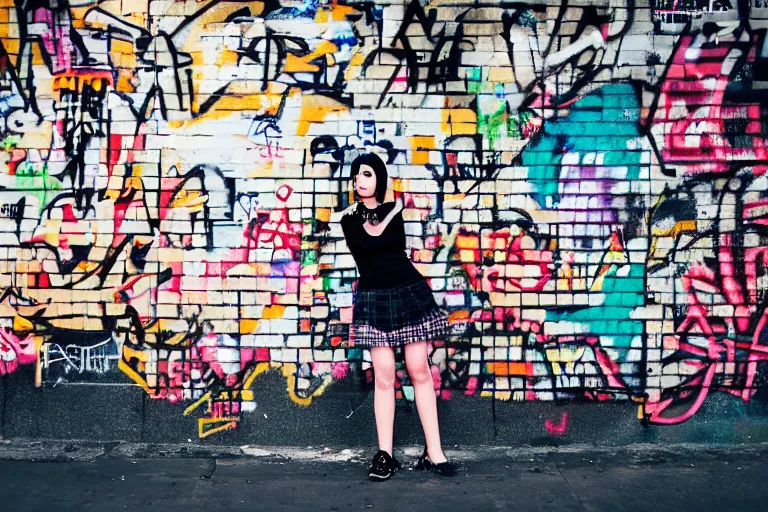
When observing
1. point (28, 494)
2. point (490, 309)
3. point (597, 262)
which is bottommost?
point (28, 494)

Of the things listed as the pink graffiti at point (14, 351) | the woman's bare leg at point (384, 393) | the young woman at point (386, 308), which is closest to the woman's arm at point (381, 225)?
the young woman at point (386, 308)

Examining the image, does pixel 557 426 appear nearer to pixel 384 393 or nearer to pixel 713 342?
pixel 713 342

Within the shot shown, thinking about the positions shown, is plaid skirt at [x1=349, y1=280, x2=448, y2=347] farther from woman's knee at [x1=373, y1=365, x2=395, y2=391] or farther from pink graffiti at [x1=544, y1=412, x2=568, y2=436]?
pink graffiti at [x1=544, y1=412, x2=568, y2=436]

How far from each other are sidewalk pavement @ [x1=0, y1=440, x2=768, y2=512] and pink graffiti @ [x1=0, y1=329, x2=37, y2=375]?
49cm

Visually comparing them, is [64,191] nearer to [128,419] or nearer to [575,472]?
[128,419]

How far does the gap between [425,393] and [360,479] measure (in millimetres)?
606

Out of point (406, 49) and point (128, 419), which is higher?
point (406, 49)

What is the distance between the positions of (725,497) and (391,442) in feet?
5.94

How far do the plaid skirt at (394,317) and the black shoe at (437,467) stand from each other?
0.73 meters

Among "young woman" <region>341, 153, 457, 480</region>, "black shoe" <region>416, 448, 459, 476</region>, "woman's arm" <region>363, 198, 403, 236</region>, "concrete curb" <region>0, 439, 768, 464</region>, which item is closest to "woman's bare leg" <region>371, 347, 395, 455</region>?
"young woman" <region>341, 153, 457, 480</region>

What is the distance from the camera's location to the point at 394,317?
424 centimetres

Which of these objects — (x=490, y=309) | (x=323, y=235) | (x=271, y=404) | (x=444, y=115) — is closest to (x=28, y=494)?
(x=271, y=404)

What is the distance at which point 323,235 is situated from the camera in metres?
4.82

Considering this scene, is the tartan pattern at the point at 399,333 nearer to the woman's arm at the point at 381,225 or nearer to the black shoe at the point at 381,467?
the woman's arm at the point at 381,225
